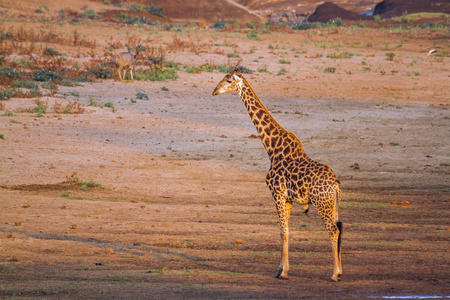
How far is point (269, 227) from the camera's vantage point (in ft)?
31.7

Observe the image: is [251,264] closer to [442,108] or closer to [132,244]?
[132,244]

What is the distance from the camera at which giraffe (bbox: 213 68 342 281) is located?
671cm

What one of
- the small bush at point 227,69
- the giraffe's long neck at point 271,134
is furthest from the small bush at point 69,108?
the giraffe's long neck at point 271,134

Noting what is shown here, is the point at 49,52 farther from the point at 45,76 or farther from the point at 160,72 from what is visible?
the point at 160,72

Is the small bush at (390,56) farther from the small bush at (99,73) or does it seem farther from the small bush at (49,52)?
the small bush at (49,52)

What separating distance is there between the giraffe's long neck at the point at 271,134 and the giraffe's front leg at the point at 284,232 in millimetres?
601

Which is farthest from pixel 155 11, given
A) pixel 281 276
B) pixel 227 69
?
pixel 281 276

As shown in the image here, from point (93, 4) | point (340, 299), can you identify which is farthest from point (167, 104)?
point (93, 4)

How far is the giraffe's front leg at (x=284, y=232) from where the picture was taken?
22.9 feet

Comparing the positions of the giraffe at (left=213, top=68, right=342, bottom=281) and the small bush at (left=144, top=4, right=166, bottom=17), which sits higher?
the small bush at (left=144, top=4, right=166, bottom=17)

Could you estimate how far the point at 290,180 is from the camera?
7.03m

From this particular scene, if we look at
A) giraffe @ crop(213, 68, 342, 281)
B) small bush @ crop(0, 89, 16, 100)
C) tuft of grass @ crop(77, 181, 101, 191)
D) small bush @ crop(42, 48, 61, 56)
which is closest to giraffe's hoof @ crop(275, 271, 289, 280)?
giraffe @ crop(213, 68, 342, 281)

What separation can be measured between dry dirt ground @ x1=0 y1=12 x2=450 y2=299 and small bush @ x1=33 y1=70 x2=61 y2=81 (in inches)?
55.3

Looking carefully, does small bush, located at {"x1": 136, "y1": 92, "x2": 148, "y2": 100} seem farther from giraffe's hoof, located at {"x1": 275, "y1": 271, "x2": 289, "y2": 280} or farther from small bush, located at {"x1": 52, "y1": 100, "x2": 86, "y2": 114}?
giraffe's hoof, located at {"x1": 275, "y1": 271, "x2": 289, "y2": 280}
